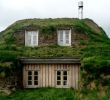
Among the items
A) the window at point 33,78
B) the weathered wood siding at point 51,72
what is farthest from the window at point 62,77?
the window at point 33,78

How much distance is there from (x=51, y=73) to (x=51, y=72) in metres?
0.08

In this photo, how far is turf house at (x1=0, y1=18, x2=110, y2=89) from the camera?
3108 centimetres

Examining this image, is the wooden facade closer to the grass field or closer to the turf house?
the turf house

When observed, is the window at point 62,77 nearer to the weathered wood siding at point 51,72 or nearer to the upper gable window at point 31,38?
the weathered wood siding at point 51,72

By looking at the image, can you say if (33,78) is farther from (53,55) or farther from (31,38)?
(31,38)

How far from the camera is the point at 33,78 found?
33.5 meters

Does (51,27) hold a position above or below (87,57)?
above

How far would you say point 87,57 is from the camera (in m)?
32.1

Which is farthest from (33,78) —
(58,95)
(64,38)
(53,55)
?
(64,38)

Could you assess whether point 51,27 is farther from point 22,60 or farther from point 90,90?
point 90,90

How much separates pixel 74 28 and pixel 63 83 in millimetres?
6689

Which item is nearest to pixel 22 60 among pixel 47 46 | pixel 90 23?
pixel 47 46

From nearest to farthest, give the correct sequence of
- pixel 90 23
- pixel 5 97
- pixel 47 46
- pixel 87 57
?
pixel 5 97 → pixel 87 57 → pixel 47 46 → pixel 90 23

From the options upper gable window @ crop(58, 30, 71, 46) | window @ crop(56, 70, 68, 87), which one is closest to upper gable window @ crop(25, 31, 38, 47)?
upper gable window @ crop(58, 30, 71, 46)
